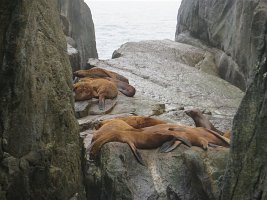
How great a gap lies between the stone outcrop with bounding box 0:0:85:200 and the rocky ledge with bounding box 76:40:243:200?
60 centimetres

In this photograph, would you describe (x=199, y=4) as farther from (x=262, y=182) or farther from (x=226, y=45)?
(x=262, y=182)

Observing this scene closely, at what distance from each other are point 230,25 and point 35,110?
10112mm

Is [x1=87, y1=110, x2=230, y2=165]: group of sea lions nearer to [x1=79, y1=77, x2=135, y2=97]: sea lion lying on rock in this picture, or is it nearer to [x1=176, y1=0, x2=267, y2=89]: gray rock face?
[x1=176, y1=0, x2=267, y2=89]: gray rock face

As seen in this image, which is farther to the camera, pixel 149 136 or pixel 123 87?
pixel 123 87

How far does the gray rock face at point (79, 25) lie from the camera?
48.9 feet

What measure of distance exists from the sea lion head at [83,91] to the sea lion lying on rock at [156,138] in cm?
250

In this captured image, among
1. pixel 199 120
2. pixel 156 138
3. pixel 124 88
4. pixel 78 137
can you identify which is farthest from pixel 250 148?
pixel 124 88

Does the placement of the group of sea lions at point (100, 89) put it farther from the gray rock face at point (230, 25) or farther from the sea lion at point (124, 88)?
the gray rock face at point (230, 25)

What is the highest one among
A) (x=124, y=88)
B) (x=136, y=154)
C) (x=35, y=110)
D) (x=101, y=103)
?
(x=35, y=110)

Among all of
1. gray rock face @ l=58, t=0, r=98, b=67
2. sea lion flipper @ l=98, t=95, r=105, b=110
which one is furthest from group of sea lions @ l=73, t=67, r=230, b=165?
gray rock face @ l=58, t=0, r=98, b=67

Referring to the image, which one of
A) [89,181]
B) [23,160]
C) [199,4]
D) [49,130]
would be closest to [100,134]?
[89,181]

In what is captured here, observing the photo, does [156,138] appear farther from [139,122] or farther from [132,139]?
[139,122]

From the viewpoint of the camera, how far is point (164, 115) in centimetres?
895

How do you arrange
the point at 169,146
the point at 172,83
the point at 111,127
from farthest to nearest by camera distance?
1. the point at 172,83
2. the point at 111,127
3. the point at 169,146
